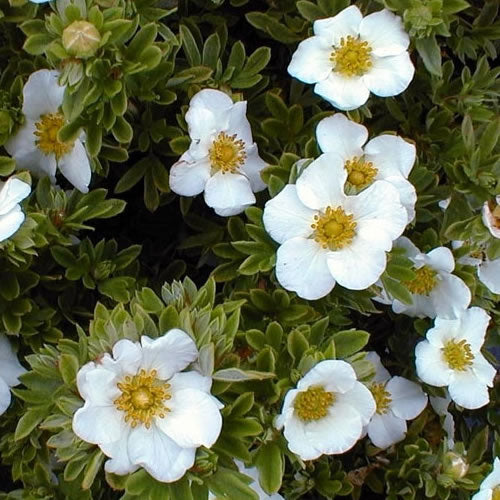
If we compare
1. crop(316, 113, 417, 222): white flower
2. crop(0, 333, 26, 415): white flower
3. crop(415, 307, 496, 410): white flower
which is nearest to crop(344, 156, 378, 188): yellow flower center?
crop(316, 113, 417, 222): white flower

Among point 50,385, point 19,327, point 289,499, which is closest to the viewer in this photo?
point 50,385

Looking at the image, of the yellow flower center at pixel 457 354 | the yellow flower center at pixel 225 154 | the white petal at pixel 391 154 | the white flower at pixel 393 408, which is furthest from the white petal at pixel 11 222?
the yellow flower center at pixel 457 354

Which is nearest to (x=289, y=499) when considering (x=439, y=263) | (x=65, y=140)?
(x=439, y=263)

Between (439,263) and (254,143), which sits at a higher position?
(254,143)

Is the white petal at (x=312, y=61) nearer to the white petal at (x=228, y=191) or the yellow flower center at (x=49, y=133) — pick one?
the white petal at (x=228, y=191)

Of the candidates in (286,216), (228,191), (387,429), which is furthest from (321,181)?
(387,429)

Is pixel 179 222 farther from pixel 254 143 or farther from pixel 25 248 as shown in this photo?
pixel 25 248

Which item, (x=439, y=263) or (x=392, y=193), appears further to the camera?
(x=439, y=263)
